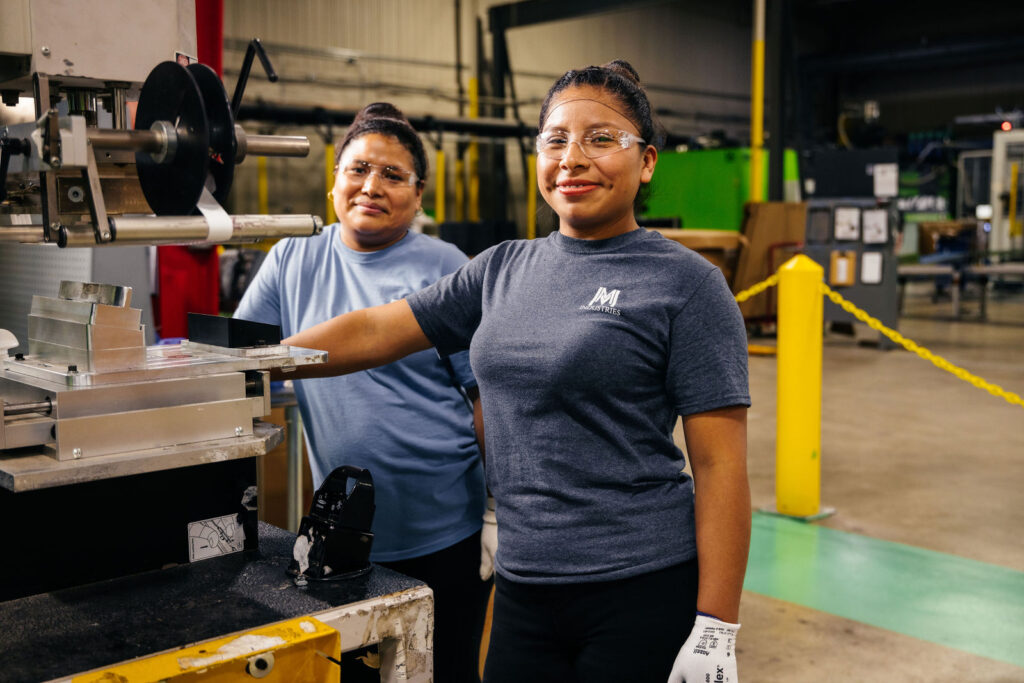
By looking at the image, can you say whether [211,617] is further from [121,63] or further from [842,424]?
[842,424]

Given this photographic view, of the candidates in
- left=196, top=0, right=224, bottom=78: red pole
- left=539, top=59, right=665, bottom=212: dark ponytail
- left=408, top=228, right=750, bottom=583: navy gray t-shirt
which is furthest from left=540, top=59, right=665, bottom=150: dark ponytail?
left=196, top=0, right=224, bottom=78: red pole

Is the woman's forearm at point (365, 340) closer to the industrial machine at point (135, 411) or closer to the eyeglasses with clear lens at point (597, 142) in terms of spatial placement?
the industrial machine at point (135, 411)

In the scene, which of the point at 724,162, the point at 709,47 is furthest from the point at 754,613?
the point at 709,47

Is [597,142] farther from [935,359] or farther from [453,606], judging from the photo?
[935,359]

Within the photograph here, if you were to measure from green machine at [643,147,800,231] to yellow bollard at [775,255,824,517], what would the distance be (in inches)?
235

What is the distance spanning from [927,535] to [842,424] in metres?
1.90

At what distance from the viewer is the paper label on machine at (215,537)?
4.49 feet

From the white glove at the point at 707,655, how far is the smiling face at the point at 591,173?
52 cm

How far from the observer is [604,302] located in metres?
1.23

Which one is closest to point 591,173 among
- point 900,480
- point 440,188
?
point 900,480

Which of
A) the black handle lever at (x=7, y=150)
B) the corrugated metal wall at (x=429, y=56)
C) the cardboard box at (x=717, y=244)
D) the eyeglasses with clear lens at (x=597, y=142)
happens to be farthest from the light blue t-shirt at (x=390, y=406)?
the corrugated metal wall at (x=429, y=56)

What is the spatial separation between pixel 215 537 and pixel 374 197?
0.69m

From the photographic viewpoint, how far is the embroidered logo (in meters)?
1.22

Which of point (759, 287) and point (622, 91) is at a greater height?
point (622, 91)
